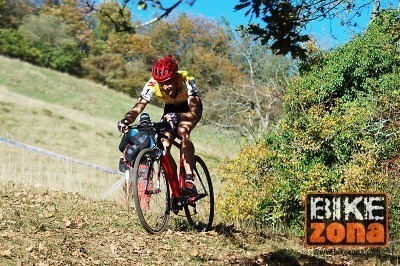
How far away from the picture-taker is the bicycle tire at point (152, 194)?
619 centimetres

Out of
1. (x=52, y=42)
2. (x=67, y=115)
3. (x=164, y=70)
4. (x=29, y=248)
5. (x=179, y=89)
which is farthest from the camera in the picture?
(x=52, y=42)

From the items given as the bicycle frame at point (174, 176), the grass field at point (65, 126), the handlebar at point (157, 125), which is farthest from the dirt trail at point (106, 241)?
the grass field at point (65, 126)

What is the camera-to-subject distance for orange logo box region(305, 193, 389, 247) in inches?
418

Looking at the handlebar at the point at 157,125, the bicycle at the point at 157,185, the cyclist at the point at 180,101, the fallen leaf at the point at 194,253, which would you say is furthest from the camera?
the cyclist at the point at 180,101

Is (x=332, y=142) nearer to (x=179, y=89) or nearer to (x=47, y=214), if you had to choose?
(x=179, y=89)

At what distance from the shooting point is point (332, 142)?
12672 millimetres

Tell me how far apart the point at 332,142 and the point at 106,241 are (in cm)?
798

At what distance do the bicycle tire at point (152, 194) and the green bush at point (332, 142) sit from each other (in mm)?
5863

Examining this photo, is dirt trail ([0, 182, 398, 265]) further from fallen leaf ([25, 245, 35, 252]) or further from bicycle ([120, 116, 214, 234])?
bicycle ([120, 116, 214, 234])

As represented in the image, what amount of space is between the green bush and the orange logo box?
0.25 metres

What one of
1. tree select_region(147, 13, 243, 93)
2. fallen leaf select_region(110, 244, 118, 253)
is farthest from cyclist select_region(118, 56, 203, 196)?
tree select_region(147, 13, 243, 93)

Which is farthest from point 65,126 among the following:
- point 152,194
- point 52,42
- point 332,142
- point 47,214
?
point 52,42

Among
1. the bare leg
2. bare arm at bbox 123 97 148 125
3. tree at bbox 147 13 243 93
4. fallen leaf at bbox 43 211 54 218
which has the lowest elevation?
fallen leaf at bbox 43 211 54 218

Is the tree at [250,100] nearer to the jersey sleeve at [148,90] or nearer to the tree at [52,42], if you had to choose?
the jersey sleeve at [148,90]
